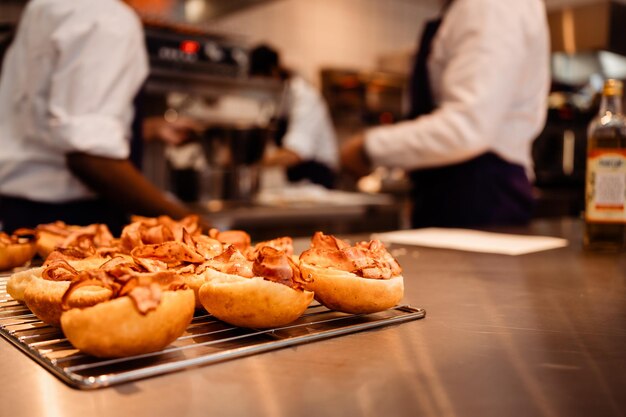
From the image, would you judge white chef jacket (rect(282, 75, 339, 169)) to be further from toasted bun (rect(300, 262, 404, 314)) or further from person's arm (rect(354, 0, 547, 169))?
toasted bun (rect(300, 262, 404, 314))

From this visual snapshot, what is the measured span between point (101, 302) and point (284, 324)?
18 cm

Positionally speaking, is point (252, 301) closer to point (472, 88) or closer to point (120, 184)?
point (120, 184)

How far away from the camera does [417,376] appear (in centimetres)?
51

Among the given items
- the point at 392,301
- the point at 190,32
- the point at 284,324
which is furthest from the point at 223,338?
the point at 190,32

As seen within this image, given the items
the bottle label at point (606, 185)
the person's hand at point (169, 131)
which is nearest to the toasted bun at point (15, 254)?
the bottle label at point (606, 185)

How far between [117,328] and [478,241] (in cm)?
111

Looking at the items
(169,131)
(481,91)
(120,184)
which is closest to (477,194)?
(481,91)

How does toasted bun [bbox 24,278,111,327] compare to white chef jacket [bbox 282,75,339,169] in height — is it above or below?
below

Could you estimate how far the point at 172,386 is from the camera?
0.47m

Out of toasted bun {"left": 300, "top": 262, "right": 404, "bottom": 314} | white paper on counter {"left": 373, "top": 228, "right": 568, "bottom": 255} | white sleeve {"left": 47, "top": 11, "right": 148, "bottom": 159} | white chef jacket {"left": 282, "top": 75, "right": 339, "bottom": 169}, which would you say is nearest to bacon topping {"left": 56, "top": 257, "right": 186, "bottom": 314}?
toasted bun {"left": 300, "top": 262, "right": 404, "bottom": 314}

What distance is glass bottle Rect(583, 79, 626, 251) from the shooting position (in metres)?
1.32

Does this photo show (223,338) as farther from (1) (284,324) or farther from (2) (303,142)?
(2) (303,142)

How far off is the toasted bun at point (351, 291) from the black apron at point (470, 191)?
1422 millimetres

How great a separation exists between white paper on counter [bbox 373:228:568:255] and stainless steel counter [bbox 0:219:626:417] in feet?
1.82
